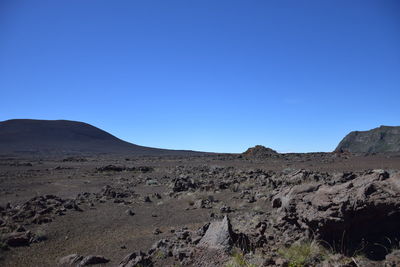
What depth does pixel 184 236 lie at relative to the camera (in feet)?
21.4

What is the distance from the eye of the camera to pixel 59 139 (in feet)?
319

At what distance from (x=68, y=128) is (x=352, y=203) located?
118825mm

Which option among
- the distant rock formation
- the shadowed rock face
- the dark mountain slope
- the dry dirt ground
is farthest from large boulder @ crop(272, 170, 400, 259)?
the dark mountain slope

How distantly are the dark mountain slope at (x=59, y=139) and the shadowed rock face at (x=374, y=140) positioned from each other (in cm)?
4985

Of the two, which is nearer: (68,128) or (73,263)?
(73,263)

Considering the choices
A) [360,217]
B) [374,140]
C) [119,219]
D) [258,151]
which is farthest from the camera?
[374,140]

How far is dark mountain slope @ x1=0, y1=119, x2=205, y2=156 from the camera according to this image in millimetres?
81625

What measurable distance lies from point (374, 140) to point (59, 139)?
90091mm

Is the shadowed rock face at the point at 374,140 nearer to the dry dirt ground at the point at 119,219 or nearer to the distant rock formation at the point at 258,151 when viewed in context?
the distant rock formation at the point at 258,151

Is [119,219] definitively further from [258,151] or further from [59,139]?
[59,139]

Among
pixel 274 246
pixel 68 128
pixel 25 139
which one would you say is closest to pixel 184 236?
pixel 274 246

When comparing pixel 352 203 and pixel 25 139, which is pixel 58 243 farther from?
pixel 25 139

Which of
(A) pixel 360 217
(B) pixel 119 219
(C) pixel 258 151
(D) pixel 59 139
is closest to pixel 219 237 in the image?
(A) pixel 360 217

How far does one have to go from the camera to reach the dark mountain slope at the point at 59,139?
81.6 m
